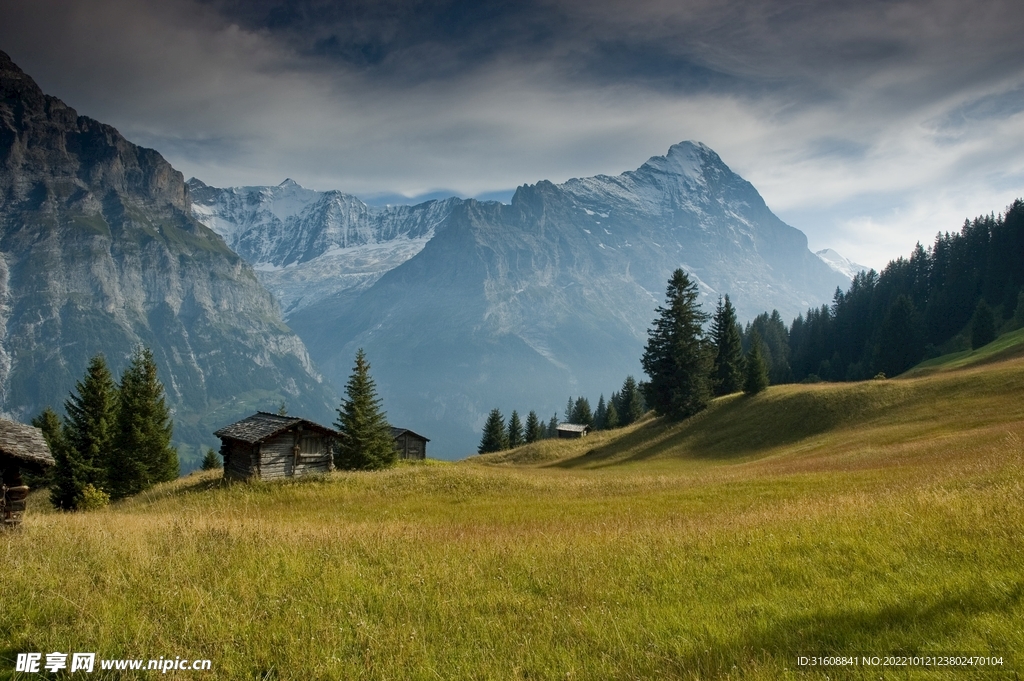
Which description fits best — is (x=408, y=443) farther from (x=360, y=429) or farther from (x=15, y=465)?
(x=15, y=465)

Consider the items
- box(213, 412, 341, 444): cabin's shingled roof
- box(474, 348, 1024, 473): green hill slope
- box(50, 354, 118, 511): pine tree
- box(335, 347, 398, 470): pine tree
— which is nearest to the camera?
box(474, 348, 1024, 473): green hill slope

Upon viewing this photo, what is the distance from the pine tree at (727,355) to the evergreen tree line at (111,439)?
216ft

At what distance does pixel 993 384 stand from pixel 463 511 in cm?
3950

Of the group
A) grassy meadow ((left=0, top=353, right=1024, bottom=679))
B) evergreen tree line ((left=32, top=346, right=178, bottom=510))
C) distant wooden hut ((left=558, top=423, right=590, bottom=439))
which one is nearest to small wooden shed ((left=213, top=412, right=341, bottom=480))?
evergreen tree line ((left=32, top=346, right=178, bottom=510))

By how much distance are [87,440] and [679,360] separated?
190ft

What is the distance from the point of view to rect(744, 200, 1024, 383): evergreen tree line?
96.8 metres

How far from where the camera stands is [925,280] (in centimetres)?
12181

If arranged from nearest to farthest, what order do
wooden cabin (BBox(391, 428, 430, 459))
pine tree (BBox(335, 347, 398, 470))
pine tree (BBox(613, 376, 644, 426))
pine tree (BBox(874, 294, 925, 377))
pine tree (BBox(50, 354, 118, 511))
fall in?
pine tree (BBox(50, 354, 118, 511))
pine tree (BBox(335, 347, 398, 470))
wooden cabin (BBox(391, 428, 430, 459))
pine tree (BBox(874, 294, 925, 377))
pine tree (BBox(613, 376, 644, 426))

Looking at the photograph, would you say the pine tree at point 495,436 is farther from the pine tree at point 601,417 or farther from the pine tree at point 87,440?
the pine tree at point 87,440

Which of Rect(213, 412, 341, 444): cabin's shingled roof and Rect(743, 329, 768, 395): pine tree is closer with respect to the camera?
Rect(213, 412, 341, 444): cabin's shingled roof

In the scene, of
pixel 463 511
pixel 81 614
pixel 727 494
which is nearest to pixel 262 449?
pixel 463 511

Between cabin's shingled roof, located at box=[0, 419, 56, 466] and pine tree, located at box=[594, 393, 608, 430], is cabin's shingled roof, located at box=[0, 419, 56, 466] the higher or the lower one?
the higher one

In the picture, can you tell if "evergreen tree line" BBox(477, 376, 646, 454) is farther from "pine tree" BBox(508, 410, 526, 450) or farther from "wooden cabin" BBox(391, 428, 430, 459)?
"wooden cabin" BBox(391, 428, 430, 459)

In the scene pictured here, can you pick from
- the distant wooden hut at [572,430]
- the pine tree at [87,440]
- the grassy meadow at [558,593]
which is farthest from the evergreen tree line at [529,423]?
the grassy meadow at [558,593]
